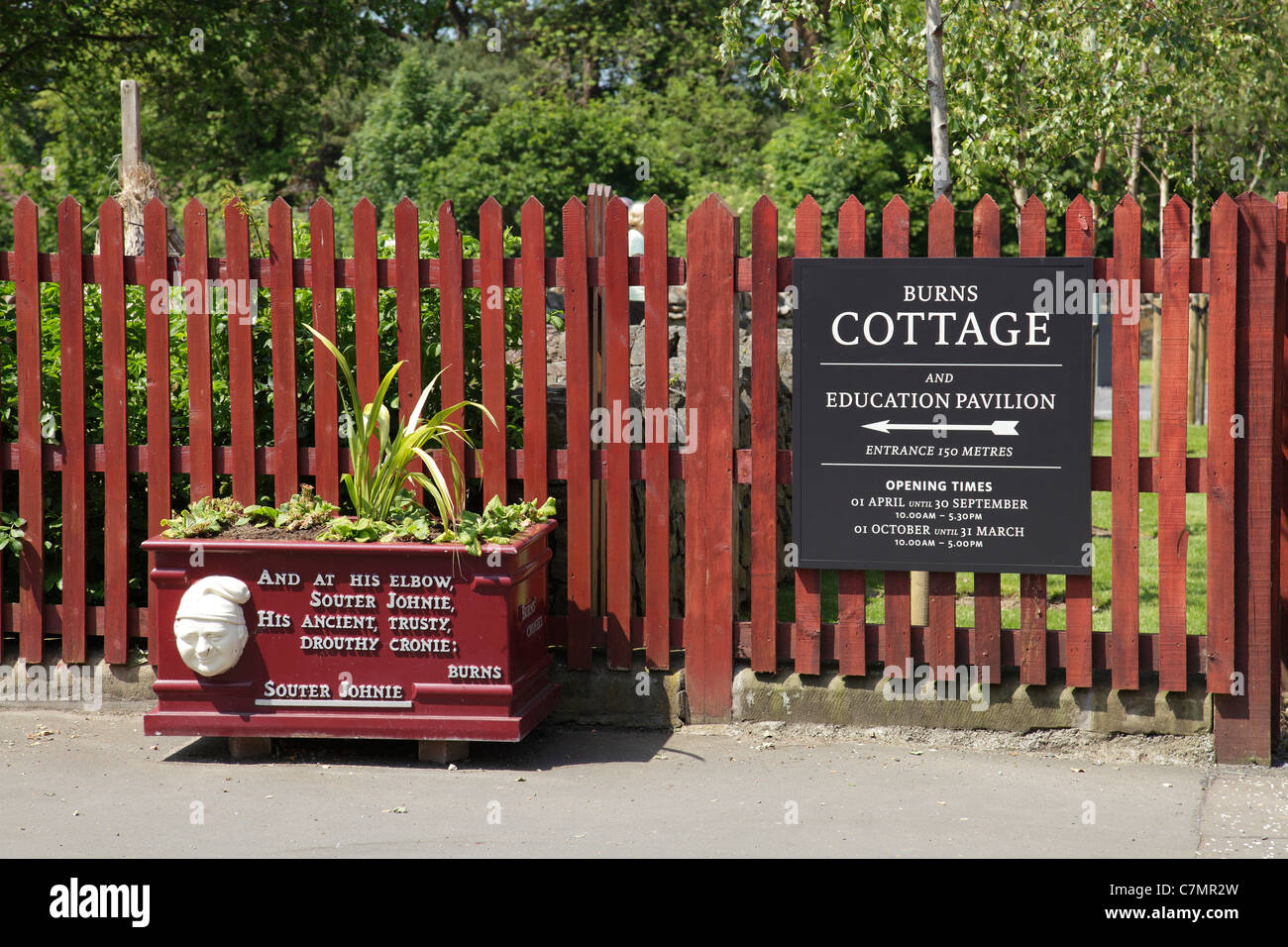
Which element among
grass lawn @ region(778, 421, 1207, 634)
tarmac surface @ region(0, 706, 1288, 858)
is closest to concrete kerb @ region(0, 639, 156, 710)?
tarmac surface @ region(0, 706, 1288, 858)

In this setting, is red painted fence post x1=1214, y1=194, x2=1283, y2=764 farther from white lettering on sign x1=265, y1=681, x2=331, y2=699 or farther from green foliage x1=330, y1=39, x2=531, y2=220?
green foliage x1=330, y1=39, x2=531, y2=220

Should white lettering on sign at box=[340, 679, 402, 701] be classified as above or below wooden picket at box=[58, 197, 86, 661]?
below

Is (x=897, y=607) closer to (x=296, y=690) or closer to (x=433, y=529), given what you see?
(x=433, y=529)

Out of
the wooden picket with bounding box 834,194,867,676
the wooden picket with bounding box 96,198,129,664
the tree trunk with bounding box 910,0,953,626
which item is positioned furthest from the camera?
the tree trunk with bounding box 910,0,953,626

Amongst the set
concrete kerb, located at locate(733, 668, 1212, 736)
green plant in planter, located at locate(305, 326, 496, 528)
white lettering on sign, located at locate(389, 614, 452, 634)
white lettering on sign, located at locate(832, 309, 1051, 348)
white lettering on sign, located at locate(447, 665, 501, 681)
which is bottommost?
concrete kerb, located at locate(733, 668, 1212, 736)

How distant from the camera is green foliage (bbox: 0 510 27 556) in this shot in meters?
5.96

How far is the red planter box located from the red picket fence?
58 centimetres

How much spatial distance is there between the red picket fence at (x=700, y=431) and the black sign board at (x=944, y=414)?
0.37 ft

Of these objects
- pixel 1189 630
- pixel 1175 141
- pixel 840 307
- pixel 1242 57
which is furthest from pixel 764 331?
pixel 1175 141

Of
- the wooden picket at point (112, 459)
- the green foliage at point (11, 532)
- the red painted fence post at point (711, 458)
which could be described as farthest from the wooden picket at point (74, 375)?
the red painted fence post at point (711, 458)

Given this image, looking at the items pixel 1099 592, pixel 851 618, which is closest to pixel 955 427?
pixel 851 618

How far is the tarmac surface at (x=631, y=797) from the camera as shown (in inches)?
173

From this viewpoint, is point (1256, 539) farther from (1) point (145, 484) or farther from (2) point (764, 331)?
(1) point (145, 484)

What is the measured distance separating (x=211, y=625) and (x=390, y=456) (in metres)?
0.94
